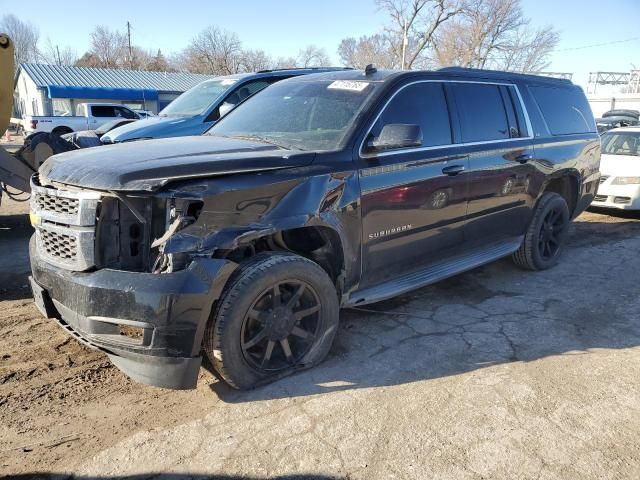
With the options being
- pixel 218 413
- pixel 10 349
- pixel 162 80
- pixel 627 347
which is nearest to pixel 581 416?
pixel 627 347

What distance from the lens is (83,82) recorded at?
122 feet

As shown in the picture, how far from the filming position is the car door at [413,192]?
3.60m

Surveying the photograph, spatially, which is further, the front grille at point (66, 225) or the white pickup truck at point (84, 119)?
the white pickup truck at point (84, 119)

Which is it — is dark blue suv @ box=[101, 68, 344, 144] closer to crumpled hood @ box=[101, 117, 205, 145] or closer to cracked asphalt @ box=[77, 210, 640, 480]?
crumpled hood @ box=[101, 117, 205, 145]

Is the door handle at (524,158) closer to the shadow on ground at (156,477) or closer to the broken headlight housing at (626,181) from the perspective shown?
the shadow on ground at (156,477)

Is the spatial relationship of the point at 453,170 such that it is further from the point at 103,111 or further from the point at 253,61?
the point at 253,61

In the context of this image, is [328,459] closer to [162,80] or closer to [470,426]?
[470,426]

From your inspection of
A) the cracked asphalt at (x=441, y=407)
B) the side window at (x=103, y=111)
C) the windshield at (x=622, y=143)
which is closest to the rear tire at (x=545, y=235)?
the cracked asphalt at (x=441, y=407)

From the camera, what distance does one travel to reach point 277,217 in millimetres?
3043

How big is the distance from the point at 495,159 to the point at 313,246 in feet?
6.80

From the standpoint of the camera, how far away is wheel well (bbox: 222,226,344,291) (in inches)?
131

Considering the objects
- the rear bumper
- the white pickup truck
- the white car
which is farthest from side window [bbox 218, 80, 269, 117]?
the white pickup truck

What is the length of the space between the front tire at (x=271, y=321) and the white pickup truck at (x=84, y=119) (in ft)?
66.3

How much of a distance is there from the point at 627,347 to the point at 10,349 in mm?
4557
